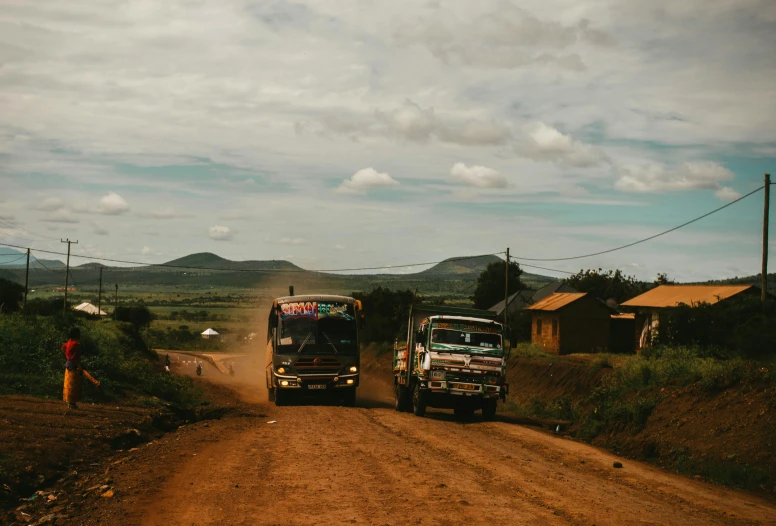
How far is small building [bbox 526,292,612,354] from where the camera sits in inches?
2244

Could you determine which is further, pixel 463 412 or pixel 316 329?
pixel 316 329

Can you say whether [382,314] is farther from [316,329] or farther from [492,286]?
[316,329]

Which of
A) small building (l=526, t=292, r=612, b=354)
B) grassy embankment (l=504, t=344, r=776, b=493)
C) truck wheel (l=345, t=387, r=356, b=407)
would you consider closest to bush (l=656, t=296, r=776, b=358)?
grassy embankment (l=504, t=344, r=776, b=493)

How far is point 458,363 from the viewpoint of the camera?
2234 cm

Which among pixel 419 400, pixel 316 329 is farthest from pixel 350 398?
pixel 419 400

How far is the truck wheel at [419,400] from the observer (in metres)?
23.2

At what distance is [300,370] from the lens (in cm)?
2559

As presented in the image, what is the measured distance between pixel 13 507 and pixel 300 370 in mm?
15198

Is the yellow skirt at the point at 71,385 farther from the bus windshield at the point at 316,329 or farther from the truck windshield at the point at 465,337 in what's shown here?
the truck windshield at the point at 465,337

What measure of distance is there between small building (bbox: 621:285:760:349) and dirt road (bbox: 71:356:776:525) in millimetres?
29758

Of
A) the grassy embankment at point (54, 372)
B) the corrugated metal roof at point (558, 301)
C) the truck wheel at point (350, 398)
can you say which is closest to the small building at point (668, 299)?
the corrugated metal roof at point (558, 301)

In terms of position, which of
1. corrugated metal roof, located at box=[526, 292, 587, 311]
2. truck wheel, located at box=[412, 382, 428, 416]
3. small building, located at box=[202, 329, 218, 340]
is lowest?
small building, located at box=[202, 329, 218, 340]

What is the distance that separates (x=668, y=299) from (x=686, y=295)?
136 cm

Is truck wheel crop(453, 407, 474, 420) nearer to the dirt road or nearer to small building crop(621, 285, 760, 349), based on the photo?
the dirt road
